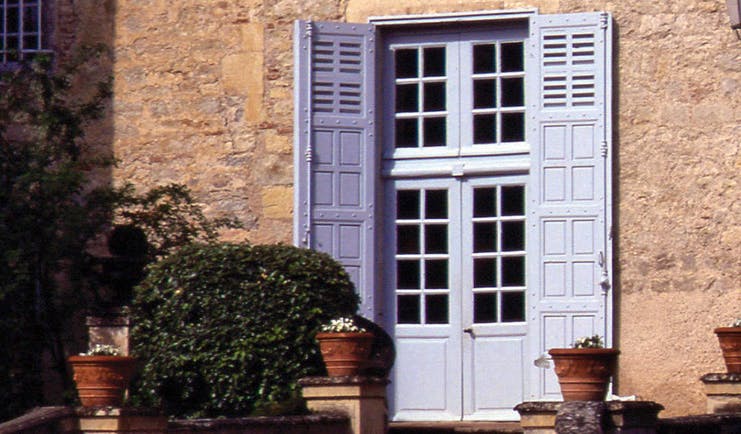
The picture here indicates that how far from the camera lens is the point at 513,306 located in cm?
1308

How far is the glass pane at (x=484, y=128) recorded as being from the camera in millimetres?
13297

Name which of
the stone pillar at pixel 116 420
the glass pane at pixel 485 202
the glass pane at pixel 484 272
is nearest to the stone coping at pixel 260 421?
the stone pillar at pixel 116 420

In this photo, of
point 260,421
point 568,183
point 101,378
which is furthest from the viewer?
point 568,183

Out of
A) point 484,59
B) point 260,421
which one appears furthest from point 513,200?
point 260,421

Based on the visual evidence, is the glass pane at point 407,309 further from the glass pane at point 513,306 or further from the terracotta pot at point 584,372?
the terracotta pot at point 584,372

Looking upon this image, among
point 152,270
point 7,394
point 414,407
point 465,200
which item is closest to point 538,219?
point 465,200

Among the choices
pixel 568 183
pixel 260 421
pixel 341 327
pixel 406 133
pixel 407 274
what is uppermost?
pixel 406 133

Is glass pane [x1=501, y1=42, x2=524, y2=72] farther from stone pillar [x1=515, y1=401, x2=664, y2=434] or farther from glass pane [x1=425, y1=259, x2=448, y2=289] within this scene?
stone pillar [x1=515, y1=401, x2=664, y2=434]

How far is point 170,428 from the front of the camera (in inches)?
388

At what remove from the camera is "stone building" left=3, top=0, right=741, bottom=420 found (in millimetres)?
12609

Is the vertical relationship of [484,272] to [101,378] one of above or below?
above

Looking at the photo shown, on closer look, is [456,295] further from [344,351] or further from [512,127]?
[344,351]

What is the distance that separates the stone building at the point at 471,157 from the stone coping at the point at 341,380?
223cm

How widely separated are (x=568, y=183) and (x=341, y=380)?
9.31 ft
